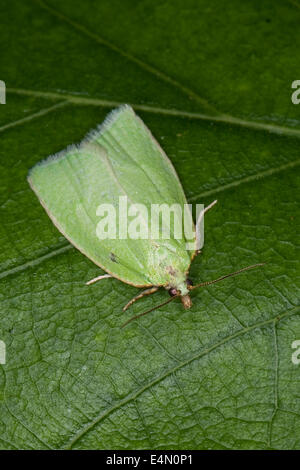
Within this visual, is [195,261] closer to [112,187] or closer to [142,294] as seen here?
[142,294]

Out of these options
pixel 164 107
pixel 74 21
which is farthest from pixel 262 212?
pixel 74 21

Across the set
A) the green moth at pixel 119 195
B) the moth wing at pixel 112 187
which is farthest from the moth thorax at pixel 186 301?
the moth wing at pixel 112 187

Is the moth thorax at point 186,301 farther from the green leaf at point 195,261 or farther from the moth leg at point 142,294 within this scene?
the moth leg at point 142,294

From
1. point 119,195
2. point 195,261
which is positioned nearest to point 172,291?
point 195,261


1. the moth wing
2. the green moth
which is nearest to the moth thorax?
the green moth
